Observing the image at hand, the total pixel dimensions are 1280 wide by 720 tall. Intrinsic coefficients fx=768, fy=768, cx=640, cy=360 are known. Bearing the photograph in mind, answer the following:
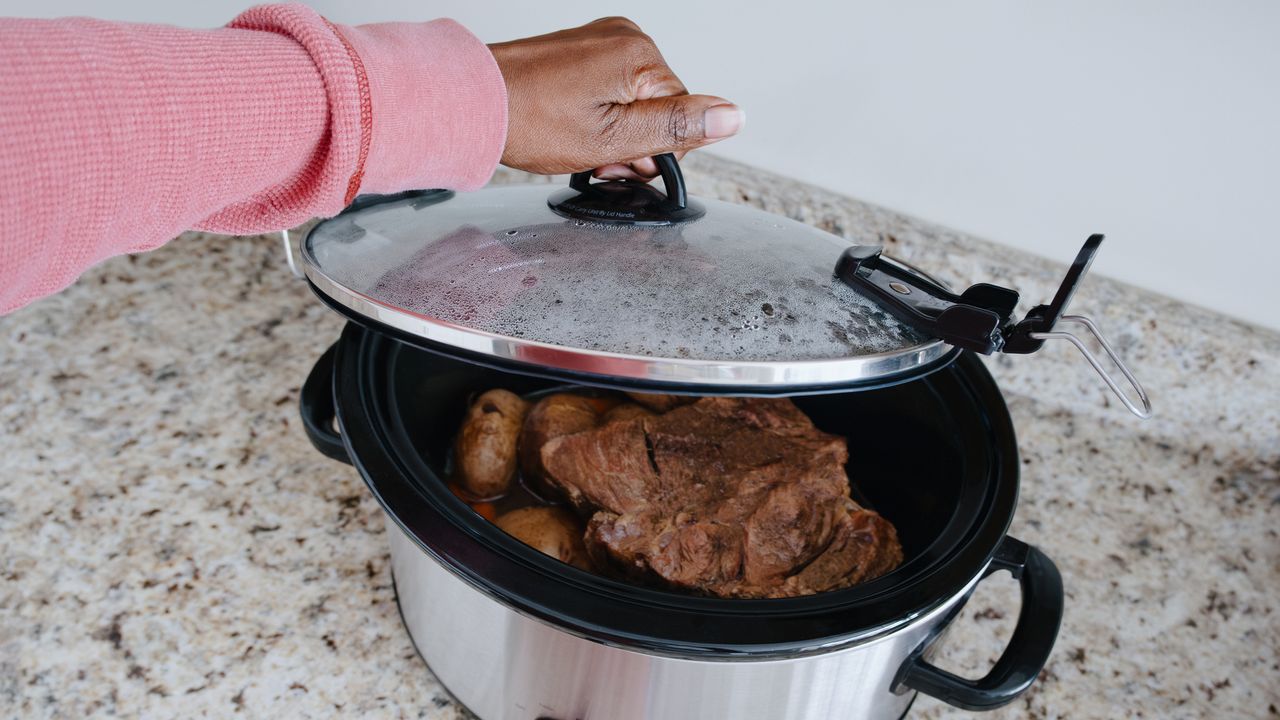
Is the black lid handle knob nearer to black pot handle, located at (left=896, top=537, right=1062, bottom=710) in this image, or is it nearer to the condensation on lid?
the condensation on lid

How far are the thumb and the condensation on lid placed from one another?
59 mm

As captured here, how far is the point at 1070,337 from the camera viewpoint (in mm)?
440

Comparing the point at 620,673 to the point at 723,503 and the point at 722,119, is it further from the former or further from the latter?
→ the point at 722,119

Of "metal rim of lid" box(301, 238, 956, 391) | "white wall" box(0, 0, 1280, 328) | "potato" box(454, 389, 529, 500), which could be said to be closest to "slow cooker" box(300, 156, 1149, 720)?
"metal rim of lid" box(301, 238, 956, 391)

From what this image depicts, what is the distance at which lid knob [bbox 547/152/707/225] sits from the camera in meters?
0.57

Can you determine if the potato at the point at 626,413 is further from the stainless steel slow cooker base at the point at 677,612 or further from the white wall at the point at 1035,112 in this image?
the white wall at the point at 1035,112

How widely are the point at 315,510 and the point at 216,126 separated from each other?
451 millimetres

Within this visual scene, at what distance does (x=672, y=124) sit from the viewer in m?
0.55

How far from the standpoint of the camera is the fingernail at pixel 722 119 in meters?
0.54

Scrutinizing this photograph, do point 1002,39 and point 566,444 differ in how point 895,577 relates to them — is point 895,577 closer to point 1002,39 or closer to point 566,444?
point 566,444

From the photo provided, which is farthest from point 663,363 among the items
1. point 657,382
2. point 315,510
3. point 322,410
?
point 315,510

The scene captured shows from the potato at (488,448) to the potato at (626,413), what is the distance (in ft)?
0.29

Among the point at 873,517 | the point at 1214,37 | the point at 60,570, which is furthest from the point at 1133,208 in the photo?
the point at 60,570

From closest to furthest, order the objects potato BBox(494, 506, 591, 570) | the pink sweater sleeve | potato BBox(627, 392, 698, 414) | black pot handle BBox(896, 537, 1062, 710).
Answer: the pink sweater sleeve → black pot handle BBox(896, 537, 1062, 710) → potato BBox(494, 506, 591, 570) → potato BBox(627, 392, 698, 414)
